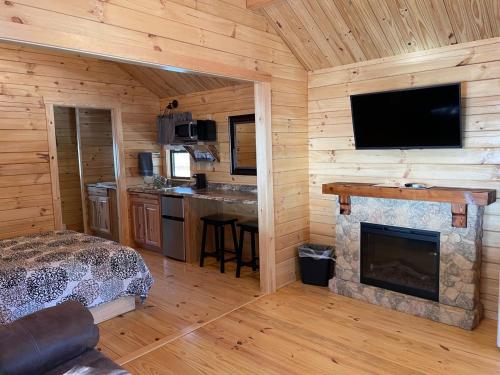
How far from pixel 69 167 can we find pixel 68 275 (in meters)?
4.02

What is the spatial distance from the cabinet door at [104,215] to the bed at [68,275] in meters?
2.04

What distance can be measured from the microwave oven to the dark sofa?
129 inches

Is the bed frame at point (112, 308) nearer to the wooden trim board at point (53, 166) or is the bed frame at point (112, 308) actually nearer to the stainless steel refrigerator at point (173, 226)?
the stainless steel refrigerator at point (173, 226)

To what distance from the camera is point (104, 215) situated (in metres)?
5.80

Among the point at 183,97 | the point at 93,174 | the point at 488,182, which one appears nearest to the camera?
the point at 488,182

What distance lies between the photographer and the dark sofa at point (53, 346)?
59.3 inches

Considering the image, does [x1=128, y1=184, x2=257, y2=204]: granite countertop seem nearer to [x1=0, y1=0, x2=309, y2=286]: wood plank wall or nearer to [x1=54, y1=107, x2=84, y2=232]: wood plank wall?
[x1=0, y1=0, x2=309, y2=286]: wood plank wall

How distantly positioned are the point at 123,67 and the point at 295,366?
451cm

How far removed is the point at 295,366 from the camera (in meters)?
2.50

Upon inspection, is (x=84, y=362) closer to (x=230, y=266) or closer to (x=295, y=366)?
(x=295, y=366)

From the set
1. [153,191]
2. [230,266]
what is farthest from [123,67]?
[230,266]

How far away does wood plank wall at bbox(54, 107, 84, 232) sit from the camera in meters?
6.28

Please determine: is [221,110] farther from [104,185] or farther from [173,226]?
[104,185]

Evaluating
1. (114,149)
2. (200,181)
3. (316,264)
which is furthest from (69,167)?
(316,264)
